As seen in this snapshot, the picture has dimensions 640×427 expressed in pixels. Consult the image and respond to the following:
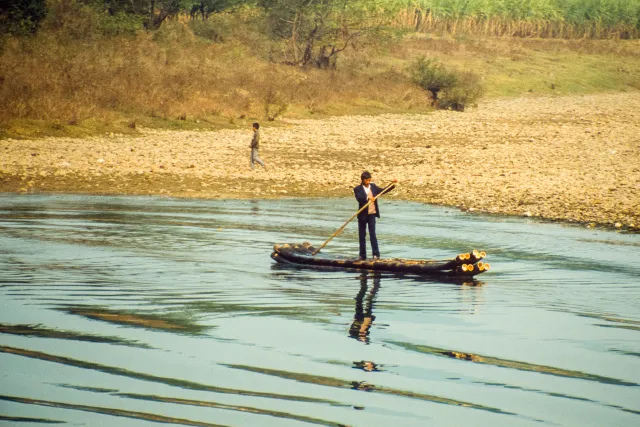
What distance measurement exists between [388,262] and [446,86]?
4040 centimetres

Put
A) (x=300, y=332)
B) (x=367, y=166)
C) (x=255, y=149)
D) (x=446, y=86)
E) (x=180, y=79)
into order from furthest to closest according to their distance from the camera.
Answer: (x=446, y=86) → (x=180, y=79) → (x=367, y=166) → (x=255, y=149) → (x=300, y=332)

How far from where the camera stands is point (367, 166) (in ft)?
93.0

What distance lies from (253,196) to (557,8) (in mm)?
89212

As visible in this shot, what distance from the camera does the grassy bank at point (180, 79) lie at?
3225cm

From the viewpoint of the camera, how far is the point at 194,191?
23.8 metres

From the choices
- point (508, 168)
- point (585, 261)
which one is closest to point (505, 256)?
point (585, 261)

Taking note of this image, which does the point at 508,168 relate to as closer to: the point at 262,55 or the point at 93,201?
the point at 93,201

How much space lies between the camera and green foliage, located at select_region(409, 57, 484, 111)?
52.2 meters

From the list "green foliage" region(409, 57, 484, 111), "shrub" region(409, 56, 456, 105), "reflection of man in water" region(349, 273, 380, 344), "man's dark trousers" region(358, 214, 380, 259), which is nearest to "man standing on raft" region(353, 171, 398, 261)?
"man's dark trousers" region(358, 214, 380, 259)

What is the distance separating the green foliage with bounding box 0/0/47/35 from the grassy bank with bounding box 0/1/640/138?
47cm

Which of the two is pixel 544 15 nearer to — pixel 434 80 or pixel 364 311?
pixel 434 80

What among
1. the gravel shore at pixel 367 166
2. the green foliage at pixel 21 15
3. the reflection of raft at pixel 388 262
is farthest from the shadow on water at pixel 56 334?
the green foliage at pixel 21 15

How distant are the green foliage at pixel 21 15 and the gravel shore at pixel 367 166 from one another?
355 inches

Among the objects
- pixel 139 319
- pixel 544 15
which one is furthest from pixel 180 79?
pixel 544 15
